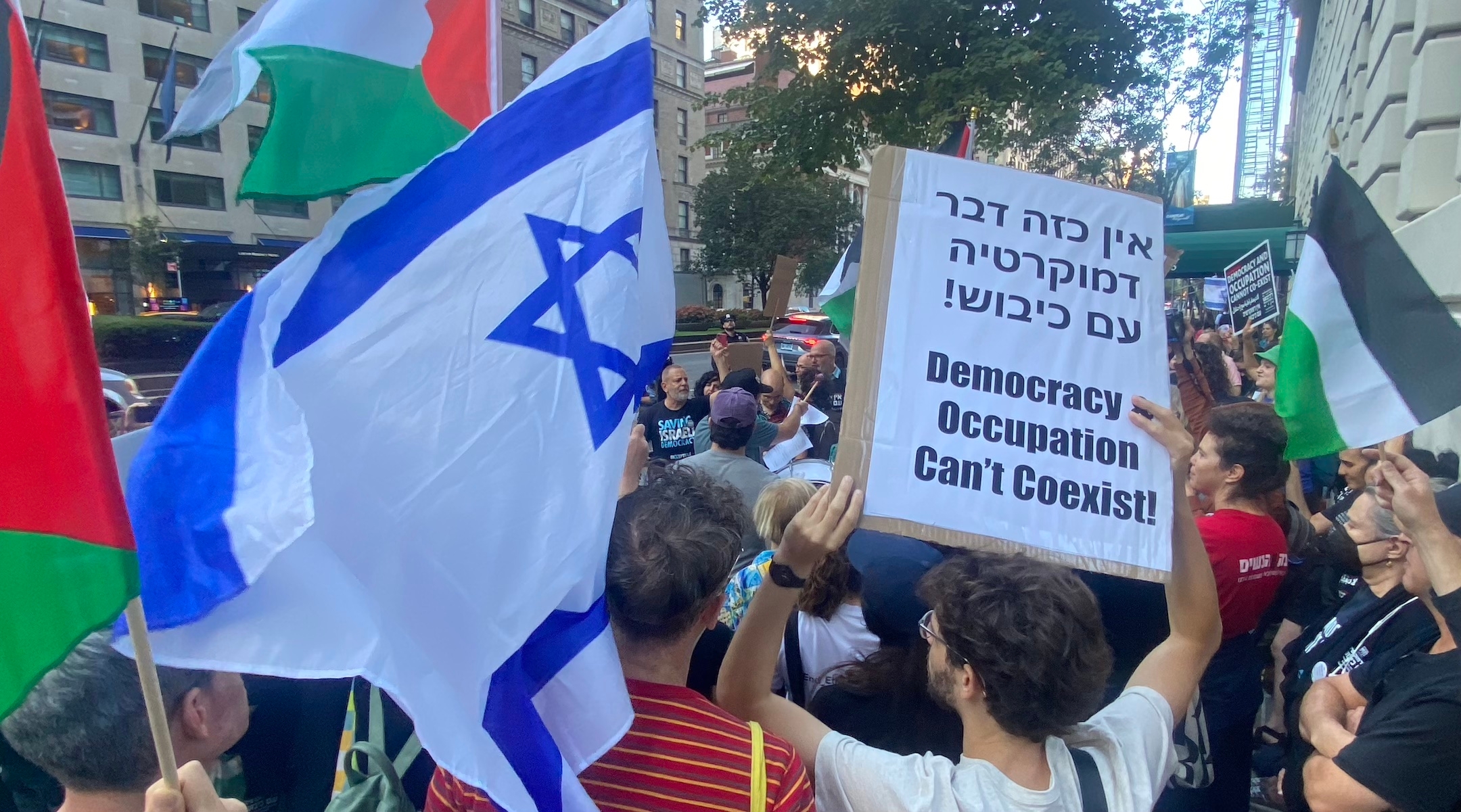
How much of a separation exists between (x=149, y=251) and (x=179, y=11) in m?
9.50

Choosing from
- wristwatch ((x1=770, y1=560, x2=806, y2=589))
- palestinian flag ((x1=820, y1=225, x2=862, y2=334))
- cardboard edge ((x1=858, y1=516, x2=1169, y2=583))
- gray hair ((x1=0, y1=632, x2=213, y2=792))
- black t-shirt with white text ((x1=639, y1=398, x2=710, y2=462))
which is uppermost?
palestinian flag ((x1=820, y1=225, x2=862, y2=334))

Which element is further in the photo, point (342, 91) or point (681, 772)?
point (342, 91)

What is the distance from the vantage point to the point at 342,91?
2.05 metres

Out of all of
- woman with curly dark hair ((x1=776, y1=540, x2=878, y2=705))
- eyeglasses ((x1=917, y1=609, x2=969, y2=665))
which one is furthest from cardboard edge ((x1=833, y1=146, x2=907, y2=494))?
woman with curly dark hair ((x1=776, y1=540, x2=878, y2=705))

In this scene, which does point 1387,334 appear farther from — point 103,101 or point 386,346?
point 103,101

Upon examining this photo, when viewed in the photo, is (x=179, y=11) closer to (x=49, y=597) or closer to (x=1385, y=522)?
(x=49, y=597)

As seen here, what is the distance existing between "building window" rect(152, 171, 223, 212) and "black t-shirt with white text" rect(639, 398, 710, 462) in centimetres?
3518

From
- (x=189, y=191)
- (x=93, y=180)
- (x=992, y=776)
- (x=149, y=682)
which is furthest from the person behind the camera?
(x=189, y=191)

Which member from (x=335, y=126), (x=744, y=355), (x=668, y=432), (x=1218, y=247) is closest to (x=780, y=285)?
(x=744, y=355)

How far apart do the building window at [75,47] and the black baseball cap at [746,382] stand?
3396 cm

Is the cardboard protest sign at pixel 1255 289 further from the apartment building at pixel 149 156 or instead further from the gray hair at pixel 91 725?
the apartment building at pixel 149 156

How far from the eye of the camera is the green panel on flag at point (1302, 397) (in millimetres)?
2393

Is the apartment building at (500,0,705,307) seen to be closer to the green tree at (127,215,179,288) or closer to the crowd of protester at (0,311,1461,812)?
the green tree at (127,215,179,288)

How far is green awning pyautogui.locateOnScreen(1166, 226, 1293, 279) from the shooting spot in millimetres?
18141
